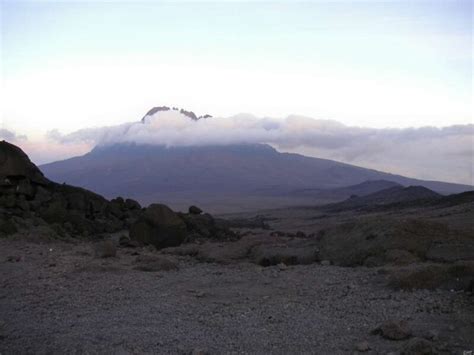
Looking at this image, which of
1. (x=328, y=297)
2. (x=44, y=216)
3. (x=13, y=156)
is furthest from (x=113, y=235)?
(x=328, y=297)

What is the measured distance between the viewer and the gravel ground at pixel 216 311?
7387 mm

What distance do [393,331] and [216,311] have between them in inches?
129

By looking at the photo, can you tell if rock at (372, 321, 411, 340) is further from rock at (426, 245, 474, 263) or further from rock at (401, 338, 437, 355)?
rock at (426, 245, 474, 263)

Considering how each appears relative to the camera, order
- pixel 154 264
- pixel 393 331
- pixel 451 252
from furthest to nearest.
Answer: pixel 154 264 → pixel 451 252 → pixel 393 331

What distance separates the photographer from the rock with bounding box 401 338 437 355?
6488 mm

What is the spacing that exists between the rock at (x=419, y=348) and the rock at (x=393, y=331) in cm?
56

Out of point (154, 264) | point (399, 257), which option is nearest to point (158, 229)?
point (154, 264)

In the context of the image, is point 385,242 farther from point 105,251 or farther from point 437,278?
point 105,251

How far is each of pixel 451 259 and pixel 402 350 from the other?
21.1 ft

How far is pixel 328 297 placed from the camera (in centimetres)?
1016

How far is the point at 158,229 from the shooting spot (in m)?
21.5

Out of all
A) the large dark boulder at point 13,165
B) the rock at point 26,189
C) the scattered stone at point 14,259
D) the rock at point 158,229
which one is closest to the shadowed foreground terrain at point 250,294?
the scattered stone at point 14,259

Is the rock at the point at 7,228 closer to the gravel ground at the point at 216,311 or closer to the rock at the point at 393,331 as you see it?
the gravel ground at the point at 216,311

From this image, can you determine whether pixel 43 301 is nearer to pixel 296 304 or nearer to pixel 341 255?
pixel 296 304
